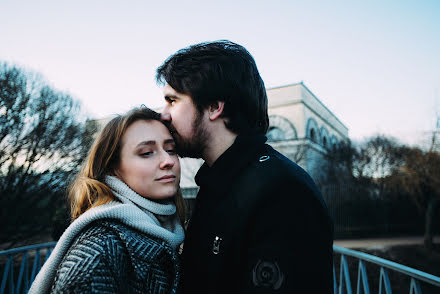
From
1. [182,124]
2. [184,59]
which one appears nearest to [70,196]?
[182,124]

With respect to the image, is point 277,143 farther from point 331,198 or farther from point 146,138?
point 146,138

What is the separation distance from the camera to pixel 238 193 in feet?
5.22

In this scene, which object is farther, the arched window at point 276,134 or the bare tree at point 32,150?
the arched window at point 276,134

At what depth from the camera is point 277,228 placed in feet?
4.17

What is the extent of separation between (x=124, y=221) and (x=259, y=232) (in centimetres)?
76

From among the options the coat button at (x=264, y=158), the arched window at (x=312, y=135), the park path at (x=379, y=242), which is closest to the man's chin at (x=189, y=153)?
the coat button at (x=264, y=158)

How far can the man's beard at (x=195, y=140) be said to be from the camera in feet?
7.12

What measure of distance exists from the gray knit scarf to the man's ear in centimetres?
74

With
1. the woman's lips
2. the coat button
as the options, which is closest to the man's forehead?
the woman's lips

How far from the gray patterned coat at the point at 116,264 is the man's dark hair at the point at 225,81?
1042 millimetres

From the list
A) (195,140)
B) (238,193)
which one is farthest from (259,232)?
(195,140)

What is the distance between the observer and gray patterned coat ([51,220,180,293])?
124 cm

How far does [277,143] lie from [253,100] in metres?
20.7

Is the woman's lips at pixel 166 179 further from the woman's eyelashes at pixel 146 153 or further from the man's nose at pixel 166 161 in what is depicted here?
the woman's eyelashes at pixel 146 153
